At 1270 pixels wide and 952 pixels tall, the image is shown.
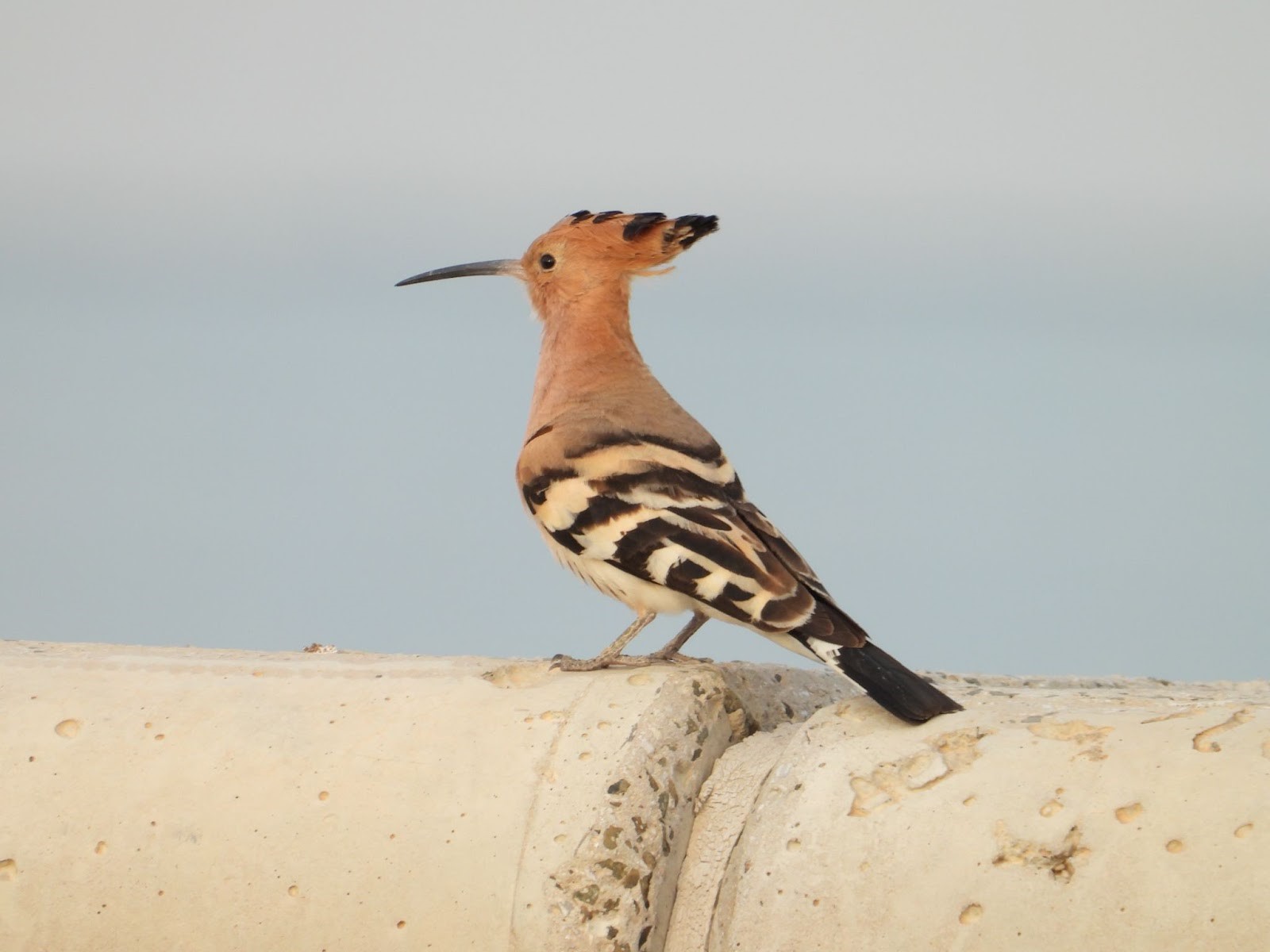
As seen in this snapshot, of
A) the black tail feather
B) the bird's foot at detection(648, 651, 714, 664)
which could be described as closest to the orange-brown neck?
the bird's foot at detection(648, 651, 714, 664)

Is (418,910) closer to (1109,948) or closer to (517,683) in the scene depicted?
(517,683)

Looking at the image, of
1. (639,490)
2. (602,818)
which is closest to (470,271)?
(639,490)

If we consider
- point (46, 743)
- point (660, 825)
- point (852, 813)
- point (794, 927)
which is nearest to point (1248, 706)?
point (852, 813)

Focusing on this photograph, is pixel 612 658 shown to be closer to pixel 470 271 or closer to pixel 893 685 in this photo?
pixel 893 685

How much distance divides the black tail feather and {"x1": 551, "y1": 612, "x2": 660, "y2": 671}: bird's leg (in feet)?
1.37

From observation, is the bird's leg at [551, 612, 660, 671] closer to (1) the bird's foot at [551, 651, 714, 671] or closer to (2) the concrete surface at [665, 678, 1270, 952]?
(1) the bird's foot at [551, 651, 714, 671]

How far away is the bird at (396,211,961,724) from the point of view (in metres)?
2.42

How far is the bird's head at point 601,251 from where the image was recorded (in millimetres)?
3045

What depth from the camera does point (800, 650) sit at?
246cm

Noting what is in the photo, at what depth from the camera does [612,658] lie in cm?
259

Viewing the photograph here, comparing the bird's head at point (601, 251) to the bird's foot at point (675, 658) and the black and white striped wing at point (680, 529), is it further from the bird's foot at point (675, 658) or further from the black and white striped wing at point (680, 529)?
the bird's foot at point (675, 658)

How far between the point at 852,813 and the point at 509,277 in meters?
1.68

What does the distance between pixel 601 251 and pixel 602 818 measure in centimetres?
138

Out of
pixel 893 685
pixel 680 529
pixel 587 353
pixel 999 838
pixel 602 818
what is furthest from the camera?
pixel 587 353
